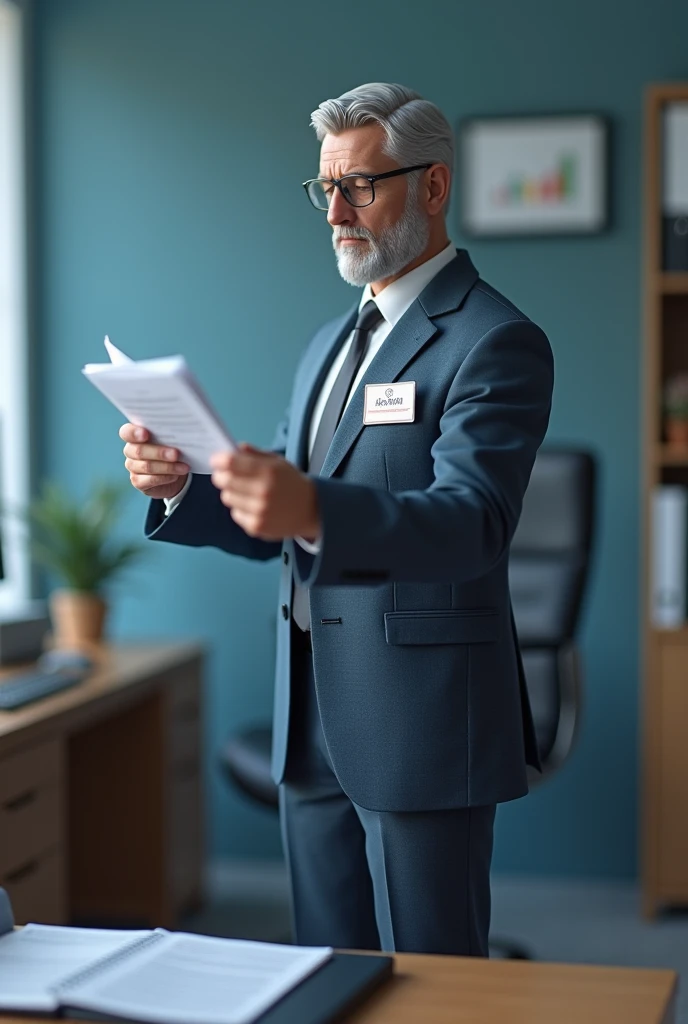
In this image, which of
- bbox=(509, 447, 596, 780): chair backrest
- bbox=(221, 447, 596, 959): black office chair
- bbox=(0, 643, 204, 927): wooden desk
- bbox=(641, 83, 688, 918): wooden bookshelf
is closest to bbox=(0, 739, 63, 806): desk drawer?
bbox=(0, 643, 204, 927): wooden desk

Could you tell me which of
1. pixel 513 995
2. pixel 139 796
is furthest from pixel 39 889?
pixel 513 995

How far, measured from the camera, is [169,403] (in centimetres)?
135

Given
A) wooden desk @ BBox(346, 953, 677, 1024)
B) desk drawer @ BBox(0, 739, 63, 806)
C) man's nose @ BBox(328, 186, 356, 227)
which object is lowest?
desk drawer @ BBox(0, 739, 63, 806)

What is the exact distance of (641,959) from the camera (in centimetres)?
324

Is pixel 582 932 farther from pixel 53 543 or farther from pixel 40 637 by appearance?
pixel 53 543

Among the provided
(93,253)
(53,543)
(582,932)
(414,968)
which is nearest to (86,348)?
(93,253)

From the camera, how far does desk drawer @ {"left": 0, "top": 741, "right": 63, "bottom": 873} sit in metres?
2.52

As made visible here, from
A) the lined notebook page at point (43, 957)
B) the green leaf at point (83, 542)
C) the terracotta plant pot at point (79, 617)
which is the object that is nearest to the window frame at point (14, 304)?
the green leaf at point (83, 542)

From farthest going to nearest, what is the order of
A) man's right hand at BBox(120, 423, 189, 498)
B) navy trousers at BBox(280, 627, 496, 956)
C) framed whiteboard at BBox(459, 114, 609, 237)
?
framed whiteboard at BBox(459, 114, 609, 237)
navy trousers at BBox(280, 627, 496, 956)
man's right hand at BBox(120, 423, 189, 498)

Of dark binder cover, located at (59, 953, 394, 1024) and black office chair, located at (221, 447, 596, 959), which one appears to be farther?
black office chair, located at (221, 447, 596, 959)

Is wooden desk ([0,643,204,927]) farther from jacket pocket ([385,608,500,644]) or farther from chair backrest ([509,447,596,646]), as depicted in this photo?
jacket pocket ([385,608,500,644])

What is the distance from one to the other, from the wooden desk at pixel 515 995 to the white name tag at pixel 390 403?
27.3 inches

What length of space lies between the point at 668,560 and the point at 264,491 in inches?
98.0

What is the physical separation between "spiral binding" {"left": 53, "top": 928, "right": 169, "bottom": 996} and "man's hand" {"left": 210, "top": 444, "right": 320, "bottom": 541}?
42 cm
